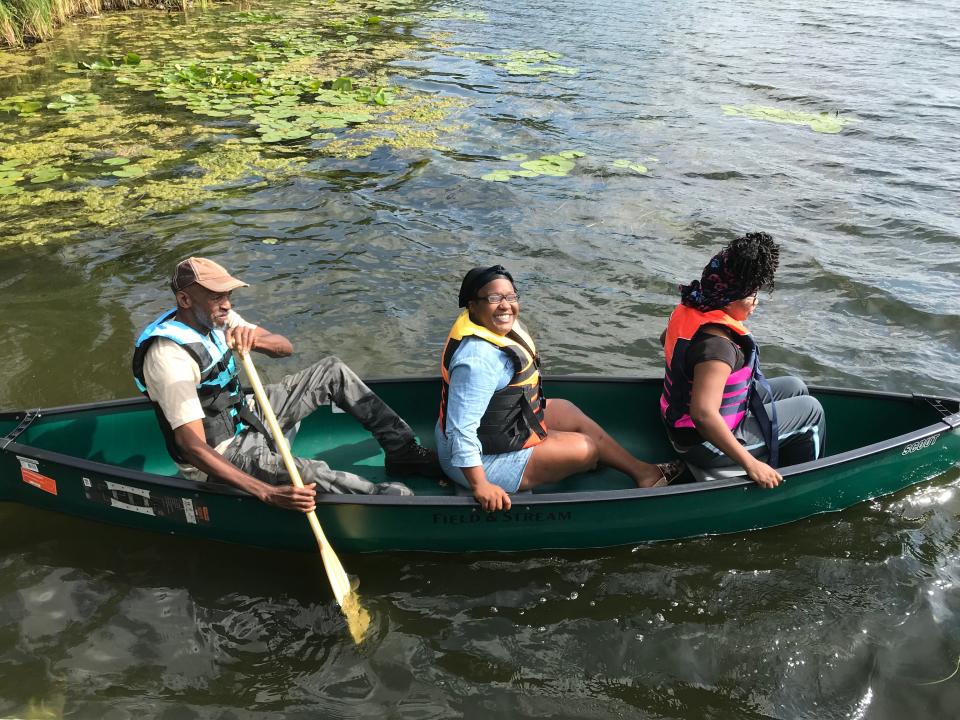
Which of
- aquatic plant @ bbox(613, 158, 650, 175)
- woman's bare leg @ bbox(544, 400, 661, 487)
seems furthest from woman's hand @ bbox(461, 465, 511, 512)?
aquatic plant @ bbox(613, 158, 650, 175)

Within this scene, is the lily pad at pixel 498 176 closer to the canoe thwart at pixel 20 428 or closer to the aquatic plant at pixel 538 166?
the aquatic plant at pixel 538 166

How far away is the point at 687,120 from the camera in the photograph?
10.7 meters

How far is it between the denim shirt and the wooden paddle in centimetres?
69

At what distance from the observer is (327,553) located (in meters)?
3.62

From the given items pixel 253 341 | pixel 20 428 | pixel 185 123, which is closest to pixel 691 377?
pixel 253 341

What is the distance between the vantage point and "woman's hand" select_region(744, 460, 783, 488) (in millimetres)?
3670

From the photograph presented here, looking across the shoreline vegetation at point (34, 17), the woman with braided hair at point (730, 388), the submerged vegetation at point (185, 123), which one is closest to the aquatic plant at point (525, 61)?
the submerged vegetation at point (185, 123)

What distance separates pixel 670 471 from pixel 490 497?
46.9 inches

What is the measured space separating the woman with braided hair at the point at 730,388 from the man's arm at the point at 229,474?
178 cm

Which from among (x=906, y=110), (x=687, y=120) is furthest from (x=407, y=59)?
(x=906, y=110)

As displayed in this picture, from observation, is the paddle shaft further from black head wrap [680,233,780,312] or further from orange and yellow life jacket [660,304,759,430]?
black head wrap [680,233,780,312]

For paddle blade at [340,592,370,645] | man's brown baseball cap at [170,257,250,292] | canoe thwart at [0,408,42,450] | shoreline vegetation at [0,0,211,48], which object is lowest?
paddle blade at [340,592,370,645]

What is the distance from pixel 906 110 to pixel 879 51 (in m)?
3.89

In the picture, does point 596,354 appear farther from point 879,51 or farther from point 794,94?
point 879,51
